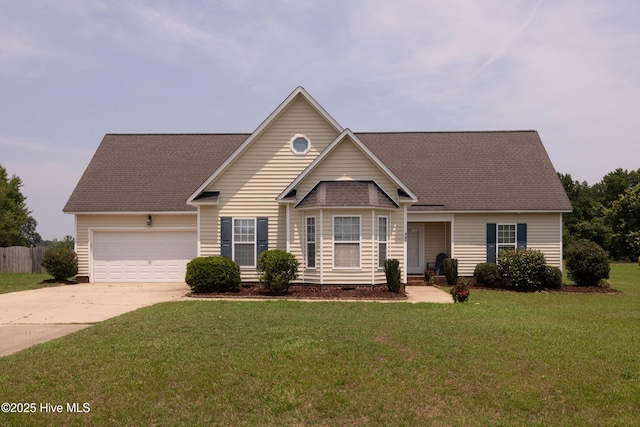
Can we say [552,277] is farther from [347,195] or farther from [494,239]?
[347,195]

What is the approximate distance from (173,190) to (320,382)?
16.8 metres

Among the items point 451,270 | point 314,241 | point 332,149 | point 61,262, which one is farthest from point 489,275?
point 61,262

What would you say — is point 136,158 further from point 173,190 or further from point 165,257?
point 165,257

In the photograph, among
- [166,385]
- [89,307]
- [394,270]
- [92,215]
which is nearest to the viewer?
[166,385]

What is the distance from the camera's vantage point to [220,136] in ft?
85.8

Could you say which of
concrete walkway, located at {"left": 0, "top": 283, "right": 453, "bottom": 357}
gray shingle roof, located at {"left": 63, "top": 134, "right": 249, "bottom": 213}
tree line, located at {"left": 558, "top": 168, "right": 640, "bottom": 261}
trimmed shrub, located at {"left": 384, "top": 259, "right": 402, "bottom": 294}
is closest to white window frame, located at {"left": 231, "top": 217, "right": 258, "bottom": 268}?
concrete walkway, located at {"left": 0, "top": 283, "right": 453, "bottom": 357}

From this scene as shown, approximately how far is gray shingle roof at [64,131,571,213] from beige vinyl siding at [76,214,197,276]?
486mm

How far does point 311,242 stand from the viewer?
18.3 m

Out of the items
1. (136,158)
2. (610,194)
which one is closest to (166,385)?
(136,158)

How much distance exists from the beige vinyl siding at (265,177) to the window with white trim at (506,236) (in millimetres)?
8034

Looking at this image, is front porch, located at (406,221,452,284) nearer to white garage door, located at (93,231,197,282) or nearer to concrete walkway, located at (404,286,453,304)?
concrete walkway, located at (404,286,453,304)

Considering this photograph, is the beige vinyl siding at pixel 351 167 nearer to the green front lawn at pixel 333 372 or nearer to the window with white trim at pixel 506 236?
the window with white trim at pixel 506 236

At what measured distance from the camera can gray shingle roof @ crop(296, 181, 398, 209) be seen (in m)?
17.5

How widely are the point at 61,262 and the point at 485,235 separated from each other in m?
16.7
